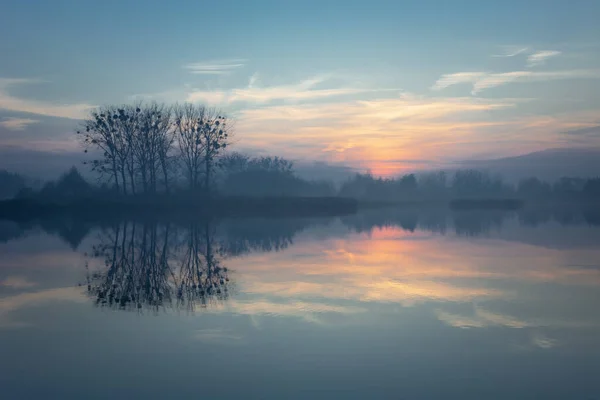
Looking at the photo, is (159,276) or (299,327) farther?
(159,276)

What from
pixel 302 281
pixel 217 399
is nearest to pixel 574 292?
pixel 302 281

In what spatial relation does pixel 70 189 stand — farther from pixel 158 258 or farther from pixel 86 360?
pixel 86 360

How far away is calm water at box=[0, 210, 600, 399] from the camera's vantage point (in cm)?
602

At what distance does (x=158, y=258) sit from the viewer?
1667 centimetres

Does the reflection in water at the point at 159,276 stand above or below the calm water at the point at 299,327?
above

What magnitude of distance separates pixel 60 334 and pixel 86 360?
154 centimetres

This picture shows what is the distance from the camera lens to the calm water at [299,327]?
602 centimetres

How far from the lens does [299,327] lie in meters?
8.41

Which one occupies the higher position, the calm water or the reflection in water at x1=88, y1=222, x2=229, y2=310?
the reflection in water at x1=88, y1=222, x2=229, y2=310

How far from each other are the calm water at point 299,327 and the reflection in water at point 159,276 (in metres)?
0.07

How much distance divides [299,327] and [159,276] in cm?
584

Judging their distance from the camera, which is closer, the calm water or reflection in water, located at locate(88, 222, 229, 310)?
the calm water

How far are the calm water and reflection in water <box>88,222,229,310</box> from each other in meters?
0.07

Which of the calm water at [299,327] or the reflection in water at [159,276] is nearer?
the calm water at [299,327]
